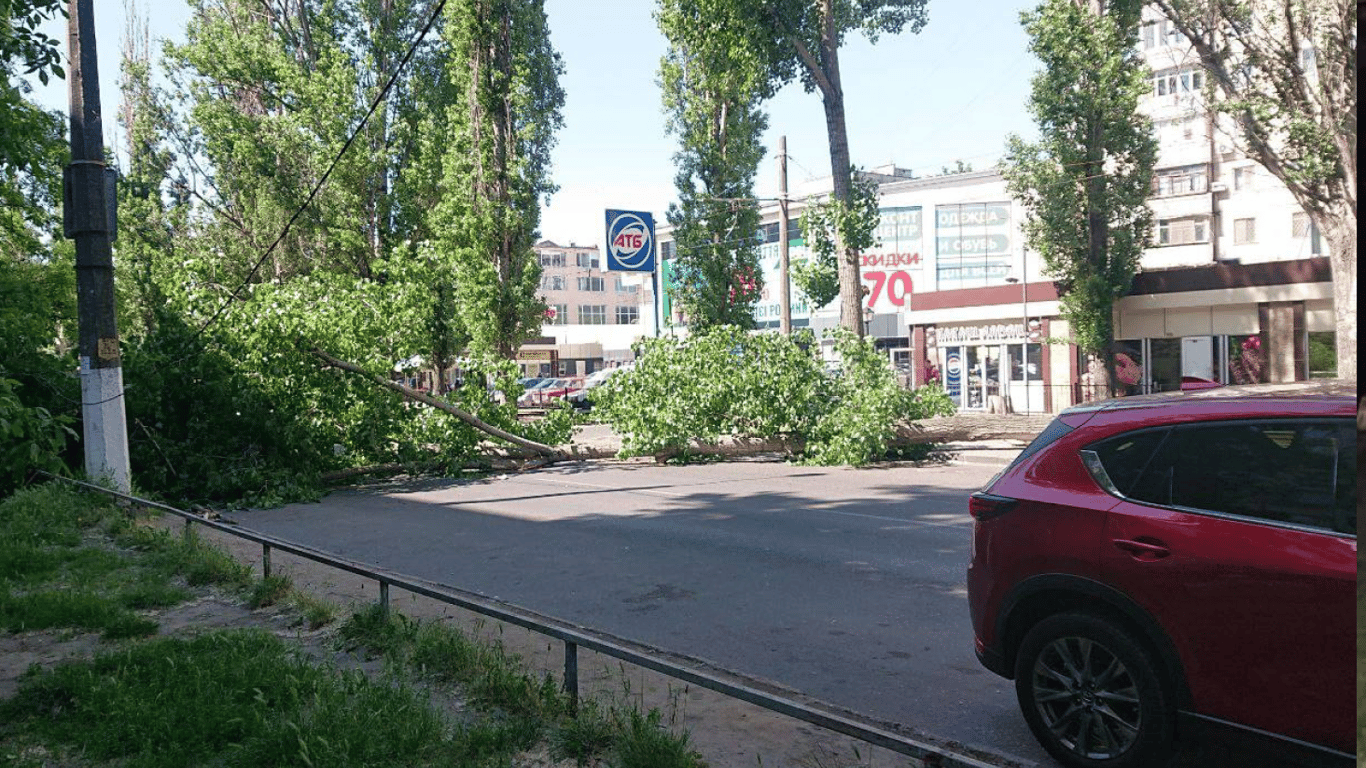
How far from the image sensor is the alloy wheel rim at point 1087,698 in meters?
4.15

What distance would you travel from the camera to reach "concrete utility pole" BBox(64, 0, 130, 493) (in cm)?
1366

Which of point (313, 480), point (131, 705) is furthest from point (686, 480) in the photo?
point (131, 705)

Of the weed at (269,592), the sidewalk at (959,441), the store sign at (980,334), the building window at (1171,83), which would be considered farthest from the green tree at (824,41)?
the building window at (1171,83)

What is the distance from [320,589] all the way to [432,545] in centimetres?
268

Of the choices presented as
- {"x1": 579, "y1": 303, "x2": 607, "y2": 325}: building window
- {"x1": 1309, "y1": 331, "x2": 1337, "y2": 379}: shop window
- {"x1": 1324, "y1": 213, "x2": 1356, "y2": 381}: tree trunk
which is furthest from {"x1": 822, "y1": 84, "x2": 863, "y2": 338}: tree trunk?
{"x1": 579, "y1": 303, "x2": 607, "y2": 325}: building window

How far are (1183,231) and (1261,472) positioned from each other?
46.2 meters

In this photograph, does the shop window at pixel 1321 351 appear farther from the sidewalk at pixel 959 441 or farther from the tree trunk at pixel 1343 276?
the sidewalk at pixel 959 441

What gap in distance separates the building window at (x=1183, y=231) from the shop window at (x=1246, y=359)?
15767 mm

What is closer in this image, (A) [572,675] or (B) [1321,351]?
(A) [572,675]

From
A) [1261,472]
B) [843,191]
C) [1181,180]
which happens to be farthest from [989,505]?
[1181,180]

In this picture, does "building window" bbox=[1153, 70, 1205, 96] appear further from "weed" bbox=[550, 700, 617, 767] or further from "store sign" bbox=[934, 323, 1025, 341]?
"weed" bbox=[550, 700, 617, 767]

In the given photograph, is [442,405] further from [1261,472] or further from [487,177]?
[1261,472]

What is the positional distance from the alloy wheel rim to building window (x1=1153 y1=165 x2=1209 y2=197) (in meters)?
44.9

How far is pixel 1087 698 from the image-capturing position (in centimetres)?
427
